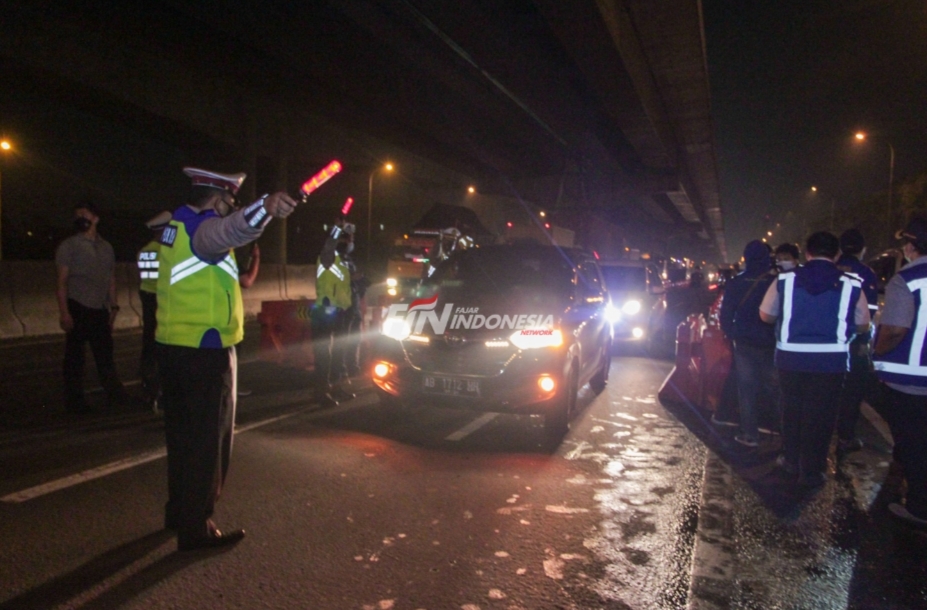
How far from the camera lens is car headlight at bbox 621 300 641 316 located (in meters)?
14.4

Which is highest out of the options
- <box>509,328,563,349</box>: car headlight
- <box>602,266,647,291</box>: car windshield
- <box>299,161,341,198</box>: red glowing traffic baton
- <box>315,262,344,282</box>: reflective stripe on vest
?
<box>602,266,647,291</box>: car windshield

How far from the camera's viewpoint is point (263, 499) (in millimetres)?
4715

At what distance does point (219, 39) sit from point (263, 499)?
20.1m

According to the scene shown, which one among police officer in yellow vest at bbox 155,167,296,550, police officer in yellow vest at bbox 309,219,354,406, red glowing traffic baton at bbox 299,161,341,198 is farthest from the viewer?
police officer in yellow vest at bbox 309,219,354,406

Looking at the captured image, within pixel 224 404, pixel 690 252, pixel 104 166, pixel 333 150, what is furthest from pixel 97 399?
pixel 690 252

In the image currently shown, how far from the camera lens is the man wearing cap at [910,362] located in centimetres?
461

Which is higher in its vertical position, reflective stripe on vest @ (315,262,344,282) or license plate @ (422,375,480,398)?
reflective stripe on vest @ (315,262,344,282)

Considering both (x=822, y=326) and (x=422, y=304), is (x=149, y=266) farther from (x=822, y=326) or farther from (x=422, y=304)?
(x=822, y=326)

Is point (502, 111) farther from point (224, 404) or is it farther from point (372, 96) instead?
point (224, 404)

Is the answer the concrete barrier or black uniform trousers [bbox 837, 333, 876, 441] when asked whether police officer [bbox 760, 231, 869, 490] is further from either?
the concrete barrier

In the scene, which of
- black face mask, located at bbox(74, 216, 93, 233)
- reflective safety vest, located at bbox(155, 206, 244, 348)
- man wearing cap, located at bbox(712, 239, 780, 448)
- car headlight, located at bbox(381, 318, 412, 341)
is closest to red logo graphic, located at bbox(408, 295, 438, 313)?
car headlight, located at bbox(381, 318, 412, 341)

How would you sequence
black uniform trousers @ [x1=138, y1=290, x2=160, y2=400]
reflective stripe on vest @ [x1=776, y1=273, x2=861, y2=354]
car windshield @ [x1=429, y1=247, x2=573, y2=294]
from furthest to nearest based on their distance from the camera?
1. car windshield @ [x1=429, y1=247, x2=573, y2=294]
2. black uniform trousers @ [x1=138, y1=290, x2=160, y2=400]
3. reflective stripe on vest @ [x1=776, y1=273, x2=861, y2=354]

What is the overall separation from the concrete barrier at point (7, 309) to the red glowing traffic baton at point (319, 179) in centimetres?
1268

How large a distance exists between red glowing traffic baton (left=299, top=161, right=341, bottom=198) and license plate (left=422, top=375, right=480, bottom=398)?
9.01 ft
